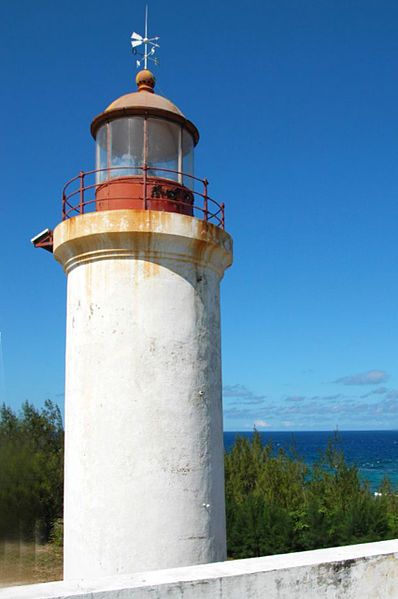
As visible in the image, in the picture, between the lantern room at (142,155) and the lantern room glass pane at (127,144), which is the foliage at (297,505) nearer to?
the lantern room at (142,155)

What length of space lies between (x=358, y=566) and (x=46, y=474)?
13953mm

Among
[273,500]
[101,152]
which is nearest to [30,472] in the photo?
[101,152]

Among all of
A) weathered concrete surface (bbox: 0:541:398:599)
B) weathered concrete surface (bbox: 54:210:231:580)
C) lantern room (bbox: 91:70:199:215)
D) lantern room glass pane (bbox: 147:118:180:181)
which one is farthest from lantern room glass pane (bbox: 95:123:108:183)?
weathered concrete surface (bbox: 0:541:398:599)

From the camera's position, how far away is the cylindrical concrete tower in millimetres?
5875

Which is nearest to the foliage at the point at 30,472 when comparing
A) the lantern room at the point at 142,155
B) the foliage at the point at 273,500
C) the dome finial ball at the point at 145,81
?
the foliage at the point at 273,500

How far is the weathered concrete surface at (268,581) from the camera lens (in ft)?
11.2

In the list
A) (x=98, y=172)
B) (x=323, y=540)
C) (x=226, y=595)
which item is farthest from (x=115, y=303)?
(x=323, y=540)

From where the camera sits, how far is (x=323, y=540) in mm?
12602

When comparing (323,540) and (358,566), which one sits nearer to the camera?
(358,566)

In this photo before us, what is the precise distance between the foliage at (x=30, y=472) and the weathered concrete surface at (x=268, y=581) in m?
1.87

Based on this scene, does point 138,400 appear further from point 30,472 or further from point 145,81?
point 145,81

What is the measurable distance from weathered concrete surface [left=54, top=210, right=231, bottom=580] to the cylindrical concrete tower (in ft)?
0.04

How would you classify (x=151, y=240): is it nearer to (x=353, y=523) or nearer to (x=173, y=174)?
(x=173, y=174)

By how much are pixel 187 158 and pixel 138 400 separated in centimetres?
302
